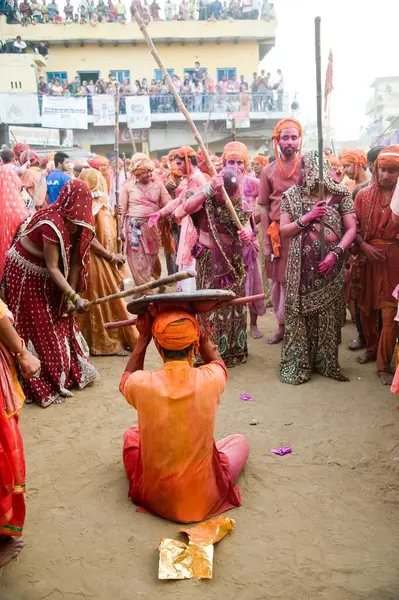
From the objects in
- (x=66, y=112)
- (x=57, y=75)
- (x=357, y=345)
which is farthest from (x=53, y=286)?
(x=57, y=75)

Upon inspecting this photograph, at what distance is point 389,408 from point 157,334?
256 centimetres

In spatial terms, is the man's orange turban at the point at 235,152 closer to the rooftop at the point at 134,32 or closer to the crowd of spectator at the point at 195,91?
the crowd of spectator at the point at 195,91

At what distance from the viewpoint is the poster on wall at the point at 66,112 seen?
22.4 meters

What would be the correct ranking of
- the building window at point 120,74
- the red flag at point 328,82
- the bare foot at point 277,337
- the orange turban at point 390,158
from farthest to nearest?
the building window at point 120,74 < the red flag at point 328,82 < the bare foot at point 277,337 < the orange turban at point 390,158

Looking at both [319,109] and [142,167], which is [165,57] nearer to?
[142,167]

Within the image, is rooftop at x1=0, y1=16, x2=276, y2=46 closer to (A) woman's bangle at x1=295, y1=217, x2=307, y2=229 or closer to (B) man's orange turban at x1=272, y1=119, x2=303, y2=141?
(B) man's orange turban at x1=272, y1=119, x2=303, y2=141

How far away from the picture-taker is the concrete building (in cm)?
2672

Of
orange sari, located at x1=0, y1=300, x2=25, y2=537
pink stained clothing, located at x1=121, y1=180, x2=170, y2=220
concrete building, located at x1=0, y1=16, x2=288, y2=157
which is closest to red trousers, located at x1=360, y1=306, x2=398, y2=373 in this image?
orange sari, located at x1=0, y1=300, x2=25, y2=537

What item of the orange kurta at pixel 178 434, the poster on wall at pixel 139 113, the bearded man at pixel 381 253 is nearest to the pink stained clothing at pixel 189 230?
the bearded man at pixel 381 253

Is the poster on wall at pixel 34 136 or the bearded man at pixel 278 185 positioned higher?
the poster on wall at pixel 34 136

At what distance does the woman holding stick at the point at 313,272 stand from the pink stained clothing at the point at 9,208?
2170mm

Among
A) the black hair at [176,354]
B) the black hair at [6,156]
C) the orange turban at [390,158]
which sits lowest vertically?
the black hair at [176,354]

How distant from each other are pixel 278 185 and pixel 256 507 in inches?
133

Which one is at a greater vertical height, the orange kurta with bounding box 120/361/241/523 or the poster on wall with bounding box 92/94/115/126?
the poster on wall with bounding box 92/94/115/126
